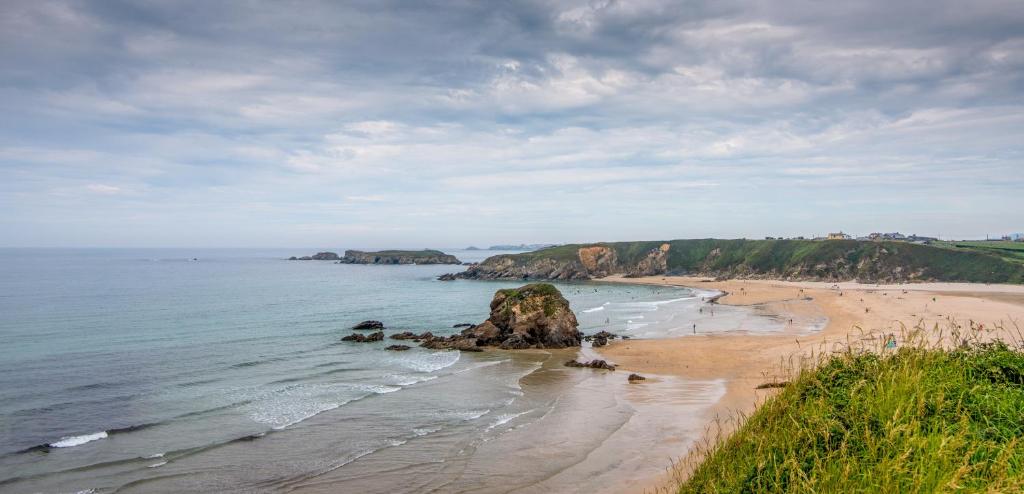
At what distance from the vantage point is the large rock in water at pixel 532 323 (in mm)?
51156

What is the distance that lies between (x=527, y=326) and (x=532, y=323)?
1.79ft

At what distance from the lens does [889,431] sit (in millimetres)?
7535

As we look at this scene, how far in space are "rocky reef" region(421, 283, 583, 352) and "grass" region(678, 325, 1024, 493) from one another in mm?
40622

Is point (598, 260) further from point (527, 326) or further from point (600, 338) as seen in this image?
point (527, 326)

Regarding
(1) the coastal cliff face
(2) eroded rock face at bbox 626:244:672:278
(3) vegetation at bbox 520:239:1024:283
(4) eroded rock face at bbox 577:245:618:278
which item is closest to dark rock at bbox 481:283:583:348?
(1) the coastal cliff face

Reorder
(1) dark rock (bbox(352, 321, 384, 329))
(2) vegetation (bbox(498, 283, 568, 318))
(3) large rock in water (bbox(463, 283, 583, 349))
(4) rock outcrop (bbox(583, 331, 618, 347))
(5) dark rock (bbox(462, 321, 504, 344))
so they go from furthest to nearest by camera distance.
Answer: (1) dark rock (bbox(352, 321, 384, 329)), (2) vegetation (bbox(498, 283, 568, 318)), (4) rock outcrop (bbox(583, 331, 618, 347)), (5) dark rock (bbox(462, 321, 504, 344)), (3) large rock in water (bbox(463, 283, 583, 349))

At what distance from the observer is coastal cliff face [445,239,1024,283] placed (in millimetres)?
113000

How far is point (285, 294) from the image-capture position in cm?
9512

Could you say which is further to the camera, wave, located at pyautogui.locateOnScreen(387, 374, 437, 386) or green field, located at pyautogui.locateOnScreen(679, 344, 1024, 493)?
wave, located at pyautogui.locateOnScreen(387, 374, 437, 386)

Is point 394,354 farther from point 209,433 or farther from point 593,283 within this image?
point 593,283

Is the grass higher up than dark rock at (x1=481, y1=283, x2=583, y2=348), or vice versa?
the grass

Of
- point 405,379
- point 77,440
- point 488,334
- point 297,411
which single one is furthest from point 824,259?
point 77,440

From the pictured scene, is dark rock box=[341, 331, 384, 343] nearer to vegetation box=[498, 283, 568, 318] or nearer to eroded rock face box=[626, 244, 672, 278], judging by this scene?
vegetation box=[498, 283, 568, 318]

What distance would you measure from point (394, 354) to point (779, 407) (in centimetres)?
4028
